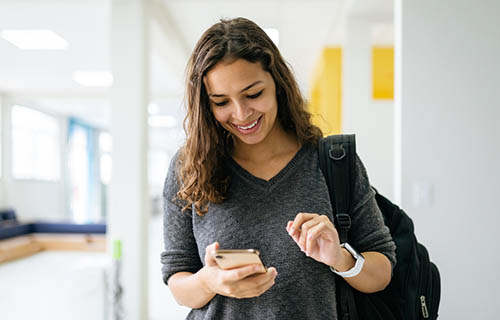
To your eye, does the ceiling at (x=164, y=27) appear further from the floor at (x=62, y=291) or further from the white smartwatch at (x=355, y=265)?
the white smartwatch at (x=355, y=265)

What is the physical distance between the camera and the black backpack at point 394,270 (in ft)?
3.61

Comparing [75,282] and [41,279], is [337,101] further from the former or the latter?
[41,279]

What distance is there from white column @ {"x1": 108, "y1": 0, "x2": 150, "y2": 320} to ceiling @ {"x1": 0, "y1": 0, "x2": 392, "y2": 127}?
0.49 m

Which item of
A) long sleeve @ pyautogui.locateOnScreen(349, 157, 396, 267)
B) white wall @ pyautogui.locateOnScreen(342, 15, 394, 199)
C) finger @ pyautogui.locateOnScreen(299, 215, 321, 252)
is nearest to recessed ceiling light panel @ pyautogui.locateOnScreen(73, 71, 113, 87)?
white wall @ pyautogui.locateOnScreen(342, 15, 394, 199)

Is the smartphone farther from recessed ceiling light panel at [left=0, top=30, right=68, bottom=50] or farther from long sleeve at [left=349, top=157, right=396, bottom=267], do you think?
recessed ceiling light panel at [left=0, top=30, right=68, bottom=50]

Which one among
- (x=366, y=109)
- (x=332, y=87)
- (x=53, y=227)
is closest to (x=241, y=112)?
(x=366, y=109)

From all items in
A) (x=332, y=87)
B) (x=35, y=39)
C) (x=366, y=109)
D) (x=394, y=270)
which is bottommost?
(x=394, y=270)

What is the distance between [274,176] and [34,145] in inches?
481

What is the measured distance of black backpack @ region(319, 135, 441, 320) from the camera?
3.61 feet

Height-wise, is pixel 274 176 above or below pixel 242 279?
above

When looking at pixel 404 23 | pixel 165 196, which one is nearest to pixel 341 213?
pixel 165 196

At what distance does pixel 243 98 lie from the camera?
1.12 meters

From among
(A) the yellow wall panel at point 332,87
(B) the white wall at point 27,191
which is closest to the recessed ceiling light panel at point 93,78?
(B) the white wall at point 27,191

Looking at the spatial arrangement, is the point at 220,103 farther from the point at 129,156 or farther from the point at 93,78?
the point at 93,78
